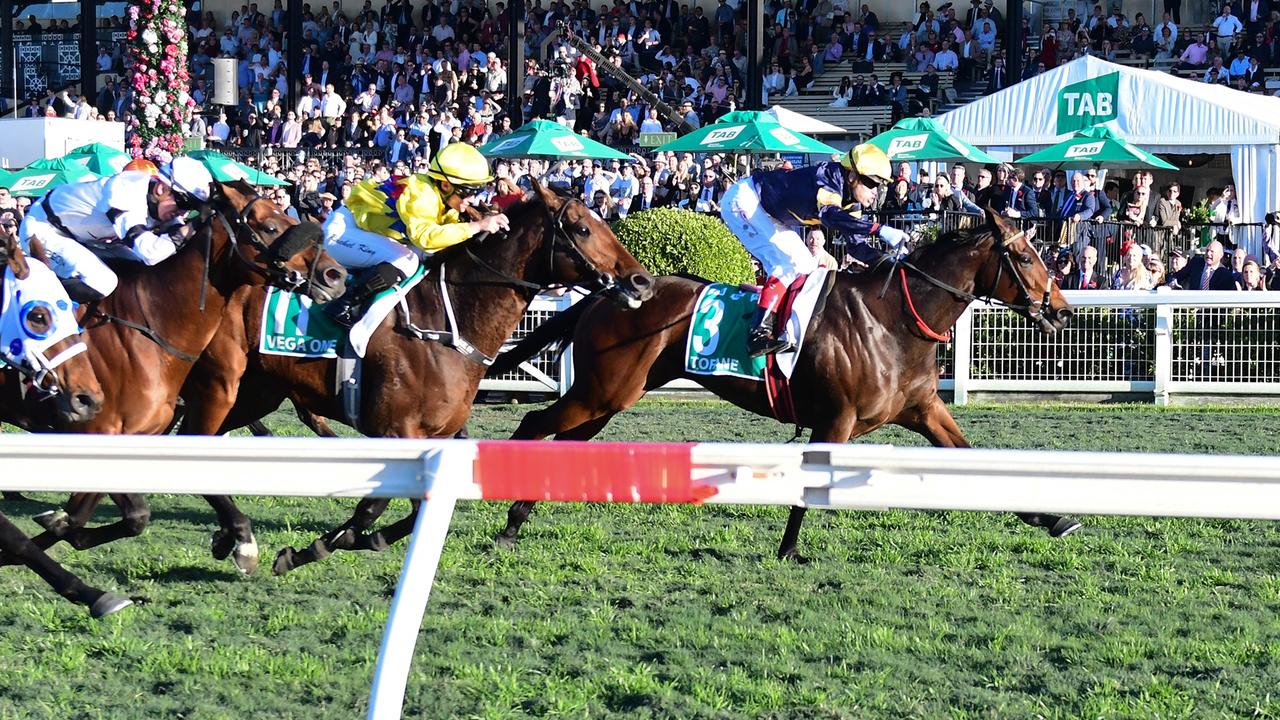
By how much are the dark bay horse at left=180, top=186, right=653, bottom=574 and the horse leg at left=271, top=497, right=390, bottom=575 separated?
1.11 feet

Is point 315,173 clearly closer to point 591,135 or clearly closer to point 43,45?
point 591,135

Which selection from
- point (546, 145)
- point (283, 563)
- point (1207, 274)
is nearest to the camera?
point (283, 563)

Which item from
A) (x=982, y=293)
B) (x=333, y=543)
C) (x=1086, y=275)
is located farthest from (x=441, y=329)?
(x=1086, y=275)

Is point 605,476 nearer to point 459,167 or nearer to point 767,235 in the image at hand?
point 459,167

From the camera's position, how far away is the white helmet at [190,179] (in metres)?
5.92

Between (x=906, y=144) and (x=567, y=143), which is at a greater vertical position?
(x=906, y=144)

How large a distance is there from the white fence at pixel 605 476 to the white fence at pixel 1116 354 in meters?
8.20

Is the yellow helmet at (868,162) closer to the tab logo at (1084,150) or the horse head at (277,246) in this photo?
the horse head at (277,246)

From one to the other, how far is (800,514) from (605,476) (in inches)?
112

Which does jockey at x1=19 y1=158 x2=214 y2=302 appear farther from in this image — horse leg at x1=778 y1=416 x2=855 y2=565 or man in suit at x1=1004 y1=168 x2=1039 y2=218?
man in suit at x1=1004 y1=168 x2=1039 y2=218

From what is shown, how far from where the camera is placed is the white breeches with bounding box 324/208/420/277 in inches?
251

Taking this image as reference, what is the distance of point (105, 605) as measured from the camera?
4.58m

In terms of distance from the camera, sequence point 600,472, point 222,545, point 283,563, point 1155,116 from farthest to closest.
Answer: point 1155,116 → point 222,545 → point 283,563 → point 600,472

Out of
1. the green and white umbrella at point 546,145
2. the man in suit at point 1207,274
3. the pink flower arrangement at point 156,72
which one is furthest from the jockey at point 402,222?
the pink flower arrangement at point 156,72
